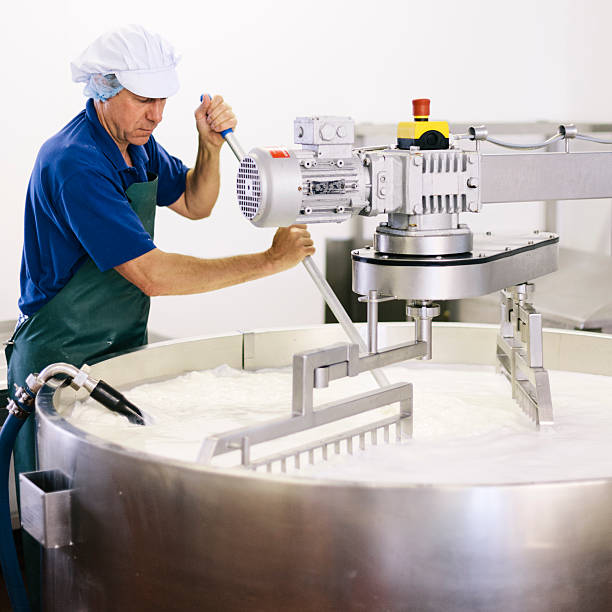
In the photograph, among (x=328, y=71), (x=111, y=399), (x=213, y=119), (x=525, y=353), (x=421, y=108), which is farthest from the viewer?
(x=328, y=71)

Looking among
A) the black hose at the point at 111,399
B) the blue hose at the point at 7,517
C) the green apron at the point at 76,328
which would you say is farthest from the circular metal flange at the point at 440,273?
the green apron at the point at 76,328

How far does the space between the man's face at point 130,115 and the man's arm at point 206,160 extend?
0.16m

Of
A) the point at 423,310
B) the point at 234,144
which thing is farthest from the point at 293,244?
the point at 423,310

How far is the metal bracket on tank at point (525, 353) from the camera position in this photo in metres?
1.57

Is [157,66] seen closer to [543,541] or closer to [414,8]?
[543,541]

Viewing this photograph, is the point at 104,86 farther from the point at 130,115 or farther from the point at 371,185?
the point at 371,185

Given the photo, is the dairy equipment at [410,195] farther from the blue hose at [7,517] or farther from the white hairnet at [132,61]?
A: the white hairnet at [132,61]

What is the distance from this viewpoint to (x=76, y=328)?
203 cm

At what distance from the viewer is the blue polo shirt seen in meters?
1.92

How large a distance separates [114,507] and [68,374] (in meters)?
0.37

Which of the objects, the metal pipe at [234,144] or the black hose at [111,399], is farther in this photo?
the metal pipe at [234,144]

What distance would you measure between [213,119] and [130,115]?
0.27 metres

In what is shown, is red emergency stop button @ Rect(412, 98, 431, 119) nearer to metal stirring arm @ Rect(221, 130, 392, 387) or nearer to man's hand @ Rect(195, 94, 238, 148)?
metal stirring arm @ Rect(221, 130, 392, 387)

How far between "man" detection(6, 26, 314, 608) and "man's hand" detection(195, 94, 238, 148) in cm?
16
